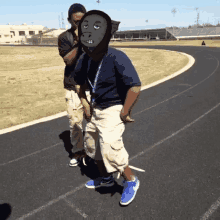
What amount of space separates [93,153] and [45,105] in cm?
524

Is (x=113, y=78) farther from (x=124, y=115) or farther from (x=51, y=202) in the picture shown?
(x=51, y=202)

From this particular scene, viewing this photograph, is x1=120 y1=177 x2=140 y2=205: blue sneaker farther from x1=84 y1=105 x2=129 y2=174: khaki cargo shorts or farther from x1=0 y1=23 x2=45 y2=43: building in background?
x1=0 y1=23 x2=45 y2=43: building in background

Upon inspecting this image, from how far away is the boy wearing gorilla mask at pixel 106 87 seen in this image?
248cm

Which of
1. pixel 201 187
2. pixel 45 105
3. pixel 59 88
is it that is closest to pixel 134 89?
pixel 201 187

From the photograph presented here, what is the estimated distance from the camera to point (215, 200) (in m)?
3.03

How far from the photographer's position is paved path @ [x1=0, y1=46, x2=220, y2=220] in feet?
9.61

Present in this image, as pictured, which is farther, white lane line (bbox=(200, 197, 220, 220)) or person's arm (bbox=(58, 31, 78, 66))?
person's arm (bbox=(58, 31, 78, 66))

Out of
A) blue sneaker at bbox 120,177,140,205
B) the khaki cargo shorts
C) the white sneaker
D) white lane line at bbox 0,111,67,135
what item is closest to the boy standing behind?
the white sneaker

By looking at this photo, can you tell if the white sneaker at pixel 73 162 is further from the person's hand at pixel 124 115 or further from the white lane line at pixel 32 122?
the white lane line at pixel 32 122

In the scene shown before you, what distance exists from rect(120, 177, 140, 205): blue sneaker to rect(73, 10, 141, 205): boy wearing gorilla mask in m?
0.01

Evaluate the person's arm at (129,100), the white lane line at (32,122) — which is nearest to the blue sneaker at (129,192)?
the person's arm at (129,100)

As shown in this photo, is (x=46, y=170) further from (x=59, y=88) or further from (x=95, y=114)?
(x=59, y=88)

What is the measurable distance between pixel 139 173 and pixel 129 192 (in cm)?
74

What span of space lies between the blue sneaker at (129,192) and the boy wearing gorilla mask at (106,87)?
0.5 inches
